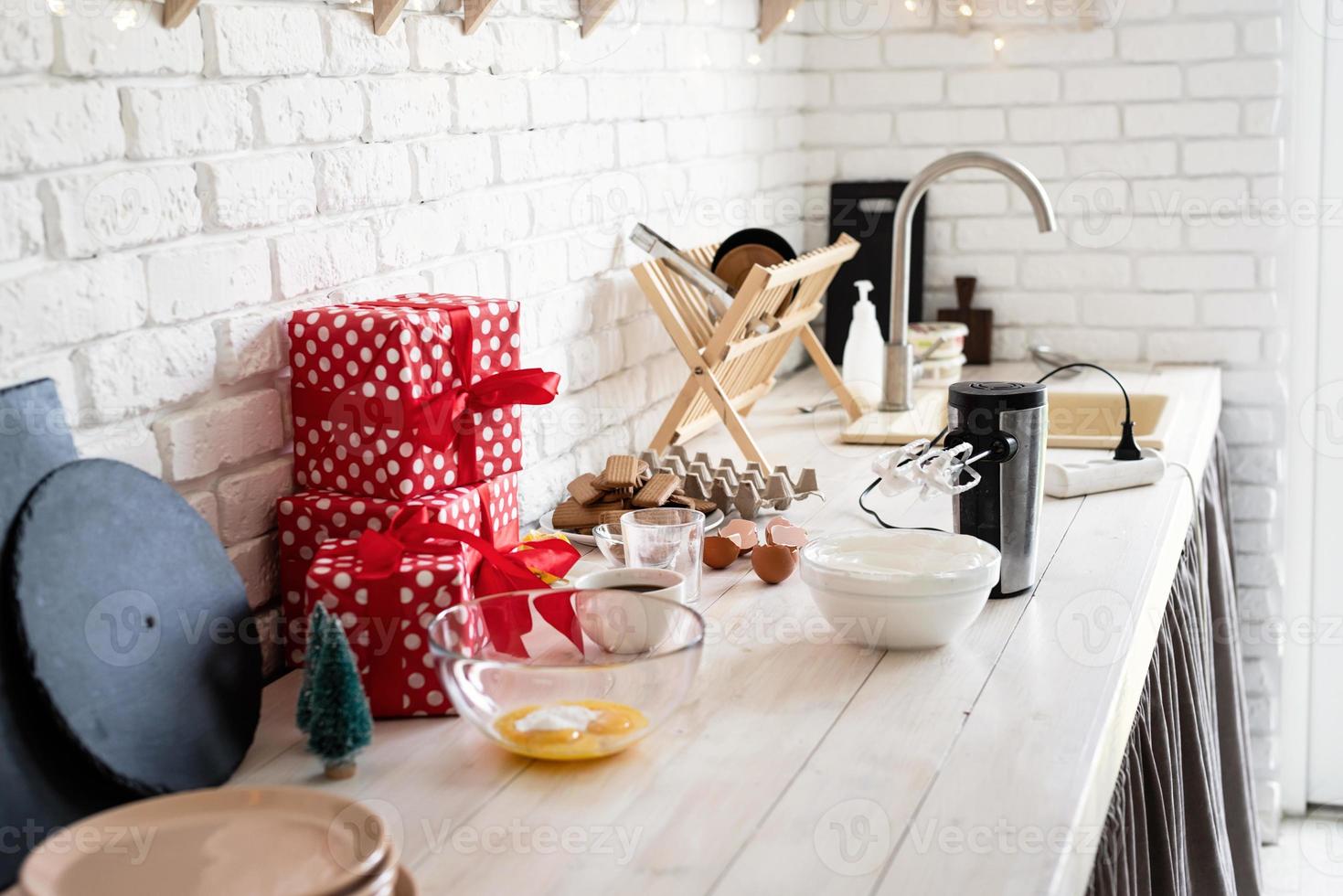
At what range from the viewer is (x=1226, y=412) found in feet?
8.98

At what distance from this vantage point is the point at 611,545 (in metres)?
1.55

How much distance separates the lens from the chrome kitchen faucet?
2.13m

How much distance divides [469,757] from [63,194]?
55 cm

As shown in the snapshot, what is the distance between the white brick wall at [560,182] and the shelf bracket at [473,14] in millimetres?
24

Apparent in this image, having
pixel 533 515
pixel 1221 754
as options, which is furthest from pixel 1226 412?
pixel 533 515

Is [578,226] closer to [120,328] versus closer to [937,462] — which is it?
[937,462]

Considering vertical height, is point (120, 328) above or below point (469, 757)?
above

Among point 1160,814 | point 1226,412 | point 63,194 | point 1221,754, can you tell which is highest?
point 63,194

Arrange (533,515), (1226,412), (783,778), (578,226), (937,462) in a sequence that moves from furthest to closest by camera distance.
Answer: (1226,412) → (578,226) → (533,515) → (937,462) → (783,778)

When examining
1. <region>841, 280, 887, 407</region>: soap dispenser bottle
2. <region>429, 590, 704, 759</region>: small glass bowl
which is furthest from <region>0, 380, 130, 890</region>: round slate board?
<region>841, 280, 887, 407</region>: soap dispenser bottle

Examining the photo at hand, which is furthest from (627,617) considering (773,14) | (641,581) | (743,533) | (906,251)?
(773,14)

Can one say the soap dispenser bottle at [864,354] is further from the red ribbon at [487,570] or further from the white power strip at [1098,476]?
the red ribbon at [487,570]

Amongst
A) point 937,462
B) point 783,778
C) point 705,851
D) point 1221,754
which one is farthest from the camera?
point 1221,754

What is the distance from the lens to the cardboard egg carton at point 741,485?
176cm
